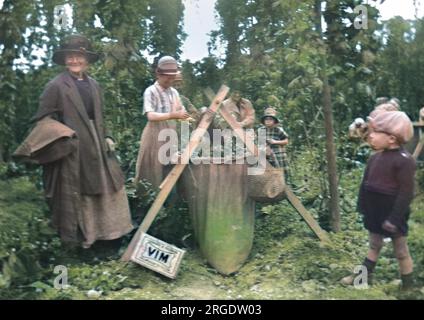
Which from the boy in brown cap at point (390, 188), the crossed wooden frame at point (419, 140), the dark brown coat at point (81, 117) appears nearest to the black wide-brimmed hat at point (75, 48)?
the dark brown coat at point (81, 117)

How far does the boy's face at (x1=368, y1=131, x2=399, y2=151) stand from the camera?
372 centimetres

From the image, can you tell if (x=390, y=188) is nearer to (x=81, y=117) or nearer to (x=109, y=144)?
(x=109, y=144)

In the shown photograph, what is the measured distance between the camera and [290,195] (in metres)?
4.11

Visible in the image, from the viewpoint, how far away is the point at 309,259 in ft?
13.0

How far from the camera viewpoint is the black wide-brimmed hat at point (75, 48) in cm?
396

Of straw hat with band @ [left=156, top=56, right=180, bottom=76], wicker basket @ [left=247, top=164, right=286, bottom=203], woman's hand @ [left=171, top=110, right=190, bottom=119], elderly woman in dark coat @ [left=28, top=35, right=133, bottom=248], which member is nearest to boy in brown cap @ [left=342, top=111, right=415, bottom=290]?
wicker basket @ [left=247, top=164, right=286, bottom=203]

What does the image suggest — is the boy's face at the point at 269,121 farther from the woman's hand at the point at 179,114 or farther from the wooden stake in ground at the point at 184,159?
the woman's hand at the point at 179,114

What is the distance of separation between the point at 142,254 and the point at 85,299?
1.26 feet

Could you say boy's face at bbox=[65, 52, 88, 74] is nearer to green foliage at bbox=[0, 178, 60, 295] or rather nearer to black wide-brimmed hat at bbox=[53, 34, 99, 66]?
black wide-brimmed hat at bbox=[53, 34, 99, 66]

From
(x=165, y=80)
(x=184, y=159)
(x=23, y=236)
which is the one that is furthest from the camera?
(x=165, y=80)

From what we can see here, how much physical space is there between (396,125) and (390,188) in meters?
0.33

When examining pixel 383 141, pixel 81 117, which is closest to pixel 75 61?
pixel 81 117
